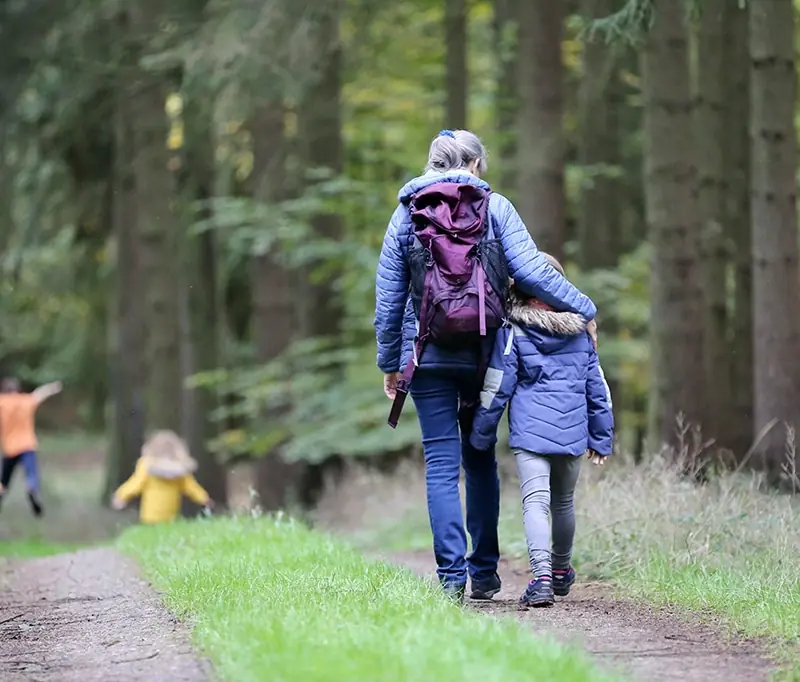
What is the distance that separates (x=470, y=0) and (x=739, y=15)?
4345 mm

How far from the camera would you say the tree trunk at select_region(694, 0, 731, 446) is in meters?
14.1

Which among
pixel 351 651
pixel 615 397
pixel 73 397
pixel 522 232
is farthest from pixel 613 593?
pixel 73 397

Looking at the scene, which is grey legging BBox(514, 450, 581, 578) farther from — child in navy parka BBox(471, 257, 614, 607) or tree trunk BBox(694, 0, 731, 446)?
tree trunk BBox(694, 0, 731, 446)

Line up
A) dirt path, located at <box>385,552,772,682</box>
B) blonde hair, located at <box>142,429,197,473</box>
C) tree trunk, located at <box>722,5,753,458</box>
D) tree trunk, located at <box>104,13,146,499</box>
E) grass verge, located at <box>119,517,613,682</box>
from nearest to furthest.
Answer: grass verge, located at <box>119,517,613,682</box>
dirt path, located at <box>385,552,772,682</box>
blonde hair, located at <box>142,429,197,473</box>
tree trunk, located at <box>722,5,753,458</box>
tree trunk, located at <box>104,13,146,499</box>

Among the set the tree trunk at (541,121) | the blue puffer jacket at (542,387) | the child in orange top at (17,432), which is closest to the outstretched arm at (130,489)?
the tree trunk at (541,121)

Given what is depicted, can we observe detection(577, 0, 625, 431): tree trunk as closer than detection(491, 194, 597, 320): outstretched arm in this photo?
No

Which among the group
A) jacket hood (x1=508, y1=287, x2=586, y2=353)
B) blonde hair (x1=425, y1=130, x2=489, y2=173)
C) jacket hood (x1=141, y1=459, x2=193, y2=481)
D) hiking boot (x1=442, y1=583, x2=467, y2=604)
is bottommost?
jacket hood (x1=141, y1=459, x2=193, y2=481)

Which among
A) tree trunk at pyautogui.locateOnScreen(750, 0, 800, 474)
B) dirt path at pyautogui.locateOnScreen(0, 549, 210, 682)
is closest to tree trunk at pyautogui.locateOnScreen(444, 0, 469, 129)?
tree trunk at pyautogui.locateOnScreen(750, 0, 800, 474)

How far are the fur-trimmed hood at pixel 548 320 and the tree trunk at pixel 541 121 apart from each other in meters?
6.85

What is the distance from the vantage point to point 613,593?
7480 millimetres

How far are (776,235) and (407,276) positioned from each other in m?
5.42

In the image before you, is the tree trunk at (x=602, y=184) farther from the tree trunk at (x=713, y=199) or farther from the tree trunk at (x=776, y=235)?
the tree trunk at (x=776, y=235)

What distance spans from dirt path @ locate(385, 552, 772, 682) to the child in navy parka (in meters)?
0.29

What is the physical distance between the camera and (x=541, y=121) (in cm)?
1365
